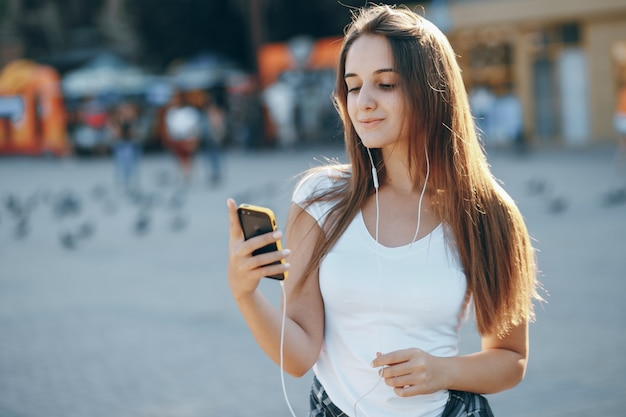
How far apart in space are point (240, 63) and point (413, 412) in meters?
41.7

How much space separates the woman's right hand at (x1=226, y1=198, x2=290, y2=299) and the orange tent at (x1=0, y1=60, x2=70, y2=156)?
3477 cm

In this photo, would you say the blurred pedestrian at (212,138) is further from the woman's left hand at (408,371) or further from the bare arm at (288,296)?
the woman's left hand at (408,371)

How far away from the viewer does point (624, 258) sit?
936 centimetres

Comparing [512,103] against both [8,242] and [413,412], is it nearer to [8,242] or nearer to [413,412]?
[8,242]

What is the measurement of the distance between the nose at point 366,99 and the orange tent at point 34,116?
34.6 m

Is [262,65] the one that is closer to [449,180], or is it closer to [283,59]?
[283,59]

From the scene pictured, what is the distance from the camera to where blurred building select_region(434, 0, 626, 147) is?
27703 millimetres

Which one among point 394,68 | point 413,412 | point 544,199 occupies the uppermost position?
point 394,68

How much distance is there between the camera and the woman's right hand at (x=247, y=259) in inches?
82.3

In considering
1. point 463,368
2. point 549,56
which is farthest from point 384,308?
point 549,56

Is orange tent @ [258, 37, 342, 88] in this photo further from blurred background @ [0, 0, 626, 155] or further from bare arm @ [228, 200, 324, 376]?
bare arm @ [228, 200, 324, 376]

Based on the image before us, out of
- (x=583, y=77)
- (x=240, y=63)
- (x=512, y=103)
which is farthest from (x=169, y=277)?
(x=240, y=63)

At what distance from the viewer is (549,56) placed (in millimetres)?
29250

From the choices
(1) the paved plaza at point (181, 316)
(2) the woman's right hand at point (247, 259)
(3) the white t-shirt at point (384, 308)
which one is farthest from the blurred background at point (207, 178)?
(2) the woman's right hand at point (247, 259)
